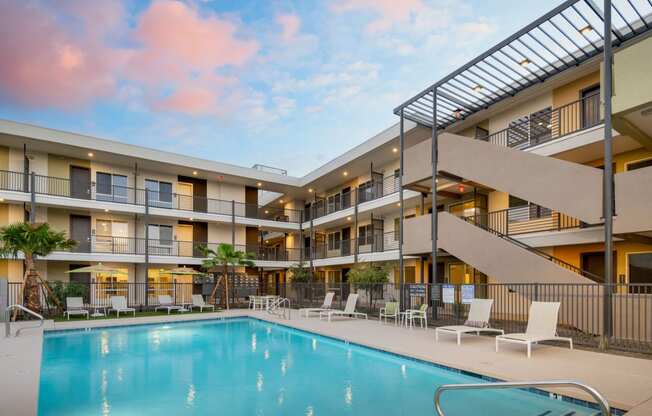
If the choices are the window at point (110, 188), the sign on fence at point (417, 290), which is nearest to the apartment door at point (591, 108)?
the sign on fence at point (417, 290)

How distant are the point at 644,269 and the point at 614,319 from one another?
170 inches

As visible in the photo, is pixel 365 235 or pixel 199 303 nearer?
pixel 199 303

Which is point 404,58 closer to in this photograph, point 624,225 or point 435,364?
point 624,225

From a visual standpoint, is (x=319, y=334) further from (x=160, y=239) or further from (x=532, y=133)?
(x=160, y=239)

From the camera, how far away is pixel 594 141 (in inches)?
469

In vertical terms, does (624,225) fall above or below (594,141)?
below

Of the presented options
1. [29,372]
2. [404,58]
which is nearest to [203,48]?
[404,58]

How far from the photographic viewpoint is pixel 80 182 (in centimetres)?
2256

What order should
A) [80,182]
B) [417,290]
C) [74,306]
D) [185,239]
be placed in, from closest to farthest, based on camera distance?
1. [417,290]
2. [74,306]
3. [80,182]
4. [185,239]

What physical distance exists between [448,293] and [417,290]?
148 centimetres

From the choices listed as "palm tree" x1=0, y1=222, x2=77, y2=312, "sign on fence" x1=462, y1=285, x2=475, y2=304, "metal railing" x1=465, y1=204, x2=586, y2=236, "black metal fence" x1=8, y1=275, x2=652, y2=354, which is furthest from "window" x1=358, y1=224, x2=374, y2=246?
"palm tree" x1=0, y1=222, x2=77, y2=312

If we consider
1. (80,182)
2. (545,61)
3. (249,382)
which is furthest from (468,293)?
(80,182)

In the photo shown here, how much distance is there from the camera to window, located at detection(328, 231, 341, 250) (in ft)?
94.5

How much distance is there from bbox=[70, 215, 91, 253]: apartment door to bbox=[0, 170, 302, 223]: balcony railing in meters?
1.21
